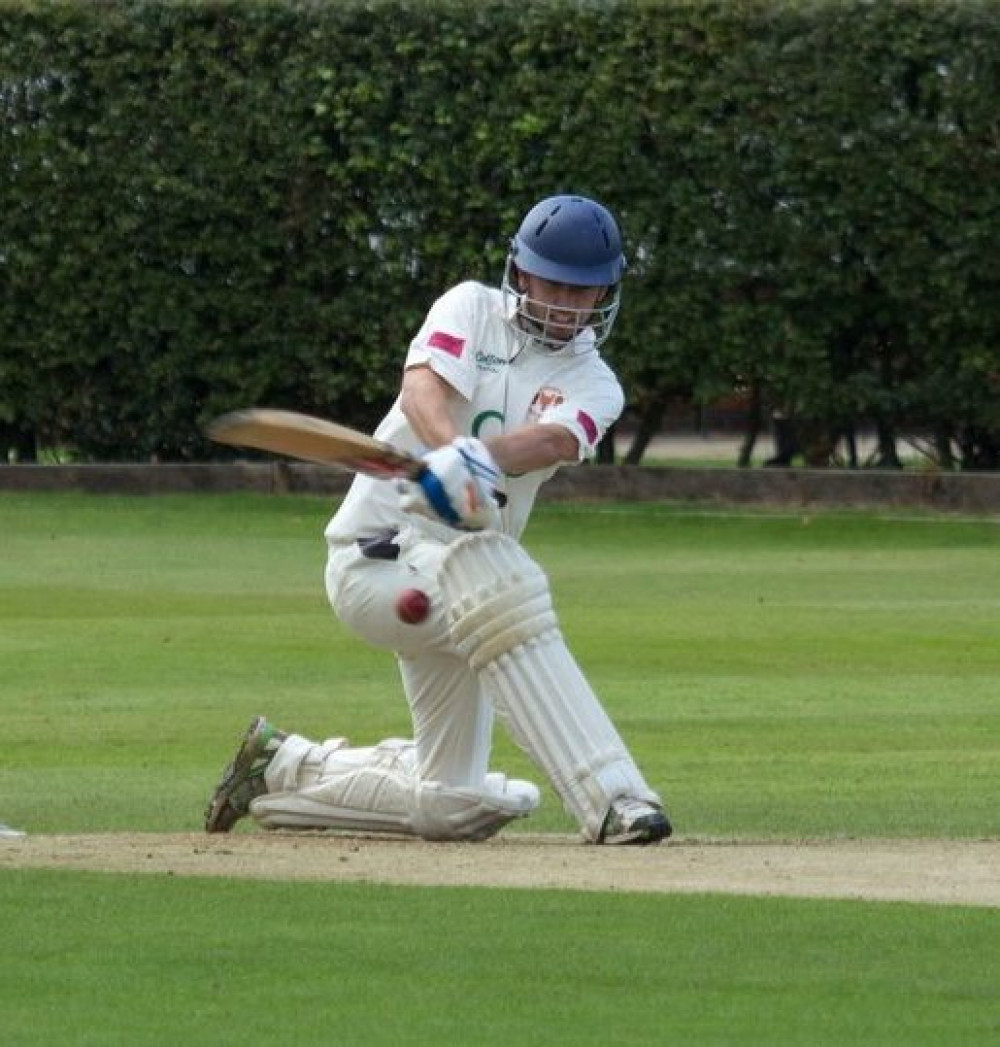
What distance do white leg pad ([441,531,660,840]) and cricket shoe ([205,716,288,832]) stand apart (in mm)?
921

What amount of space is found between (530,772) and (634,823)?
10.1 feet

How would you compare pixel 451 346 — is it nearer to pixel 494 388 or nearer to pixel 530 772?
pixel 494 388

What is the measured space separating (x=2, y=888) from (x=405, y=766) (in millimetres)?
1959

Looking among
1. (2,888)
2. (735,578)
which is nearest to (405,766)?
(2,888)

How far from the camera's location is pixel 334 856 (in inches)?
326

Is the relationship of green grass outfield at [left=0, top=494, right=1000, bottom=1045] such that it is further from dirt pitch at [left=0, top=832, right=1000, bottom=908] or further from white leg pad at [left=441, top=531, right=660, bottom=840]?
white leg pad at [left=441, top=531, right=660, bottom=840]

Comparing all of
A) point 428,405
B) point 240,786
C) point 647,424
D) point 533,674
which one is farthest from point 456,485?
point 647,424

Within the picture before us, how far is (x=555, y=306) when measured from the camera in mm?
8828

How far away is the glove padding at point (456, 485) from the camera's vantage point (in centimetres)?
821

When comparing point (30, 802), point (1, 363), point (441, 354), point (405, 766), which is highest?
point (441, 354)

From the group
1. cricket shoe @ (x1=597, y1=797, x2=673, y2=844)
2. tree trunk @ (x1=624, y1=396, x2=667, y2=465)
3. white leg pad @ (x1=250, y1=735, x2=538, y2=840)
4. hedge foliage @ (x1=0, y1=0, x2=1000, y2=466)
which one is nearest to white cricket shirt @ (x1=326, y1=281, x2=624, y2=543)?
white leg pad @ (x1=250, y1=735, x2=538, y2=840)

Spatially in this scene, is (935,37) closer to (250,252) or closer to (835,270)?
(835,270)

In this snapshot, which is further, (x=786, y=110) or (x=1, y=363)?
(x=1, y=363)

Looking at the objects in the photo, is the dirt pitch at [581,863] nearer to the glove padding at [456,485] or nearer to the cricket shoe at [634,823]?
the cricket shoe at [634,823]
